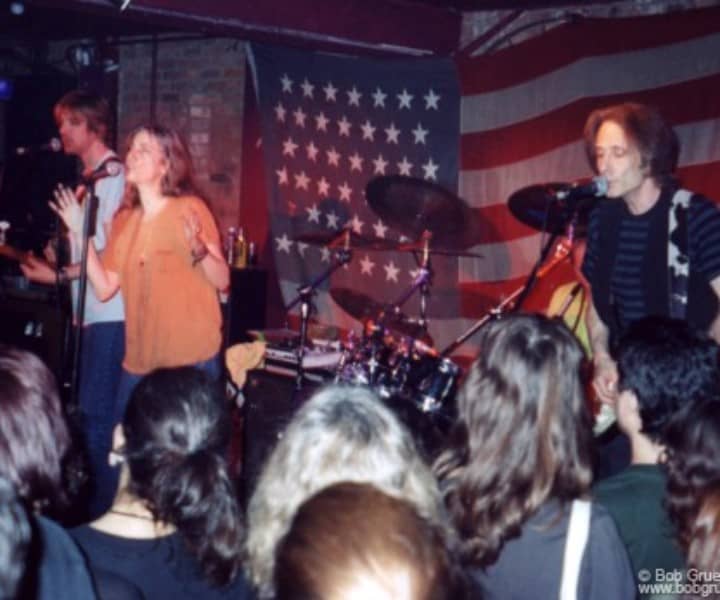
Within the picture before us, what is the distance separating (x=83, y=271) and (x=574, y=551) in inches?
127

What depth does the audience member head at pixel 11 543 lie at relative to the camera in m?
1.27

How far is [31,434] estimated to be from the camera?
2.30 metres

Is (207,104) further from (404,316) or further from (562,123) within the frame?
(404,316)

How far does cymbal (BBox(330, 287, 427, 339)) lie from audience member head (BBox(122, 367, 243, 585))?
3.60m

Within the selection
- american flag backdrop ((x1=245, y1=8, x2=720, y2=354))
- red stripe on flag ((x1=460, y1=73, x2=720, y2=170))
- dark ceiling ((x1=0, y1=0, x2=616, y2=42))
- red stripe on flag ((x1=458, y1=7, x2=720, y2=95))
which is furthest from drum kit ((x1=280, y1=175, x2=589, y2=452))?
dark ceiling ((x1=0, y1=0, x2=616, y2=42))

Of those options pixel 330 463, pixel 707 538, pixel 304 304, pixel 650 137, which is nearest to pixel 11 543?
pixel 330 463

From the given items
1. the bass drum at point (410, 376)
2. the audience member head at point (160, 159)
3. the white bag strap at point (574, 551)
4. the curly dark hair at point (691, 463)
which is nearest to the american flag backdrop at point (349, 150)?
the bass drum at point (410, 376)

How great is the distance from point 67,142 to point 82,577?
4.17 m

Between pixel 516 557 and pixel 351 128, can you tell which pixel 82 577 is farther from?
pixel 351 128

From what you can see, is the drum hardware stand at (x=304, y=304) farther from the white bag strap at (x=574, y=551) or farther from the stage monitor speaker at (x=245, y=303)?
the white bag strap at (x=574, y=551)

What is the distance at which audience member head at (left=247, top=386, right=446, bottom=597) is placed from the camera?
2068 mm

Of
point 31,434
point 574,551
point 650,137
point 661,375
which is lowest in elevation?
point 574,551

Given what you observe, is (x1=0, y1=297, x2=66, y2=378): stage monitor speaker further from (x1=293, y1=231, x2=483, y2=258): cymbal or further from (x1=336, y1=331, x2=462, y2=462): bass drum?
(x1=336, y1=331, x2=462, y2=462): bass drum

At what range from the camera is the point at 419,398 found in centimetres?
539
